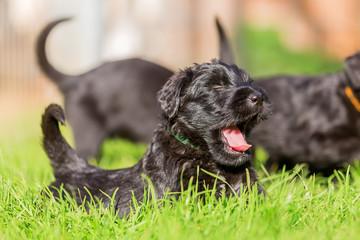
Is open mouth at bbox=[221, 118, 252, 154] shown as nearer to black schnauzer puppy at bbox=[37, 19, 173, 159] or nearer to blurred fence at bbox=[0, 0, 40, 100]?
black schnauzer puppy at bbox=[37, 19, 173, 159]

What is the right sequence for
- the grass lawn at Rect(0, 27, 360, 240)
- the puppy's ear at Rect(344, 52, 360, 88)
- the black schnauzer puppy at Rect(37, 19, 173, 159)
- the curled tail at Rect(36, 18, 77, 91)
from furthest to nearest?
the curled tail at Rect(36, 18, 77, 91)
the black schnauzer puppy at Rect(37, 19, 173, 159)
the puppy's ear at Rect(344, 52, 360, 88)
the grass lawn at Rect(0, 27, 360, 240)

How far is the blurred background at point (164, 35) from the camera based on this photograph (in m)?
7.43

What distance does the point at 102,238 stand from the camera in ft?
7.31

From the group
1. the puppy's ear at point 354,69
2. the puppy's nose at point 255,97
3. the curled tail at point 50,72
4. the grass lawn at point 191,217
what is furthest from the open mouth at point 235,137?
the curled tail at point 50,72

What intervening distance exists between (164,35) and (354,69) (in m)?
5.07

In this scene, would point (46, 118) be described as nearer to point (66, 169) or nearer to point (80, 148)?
point (66, 169)

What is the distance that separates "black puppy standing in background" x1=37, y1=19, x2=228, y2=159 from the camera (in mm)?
4387

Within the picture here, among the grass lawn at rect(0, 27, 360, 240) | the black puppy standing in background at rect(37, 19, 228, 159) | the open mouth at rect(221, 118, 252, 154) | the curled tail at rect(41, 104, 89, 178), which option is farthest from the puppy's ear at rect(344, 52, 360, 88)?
the curled tail at rect(41, 104, 89, 178)

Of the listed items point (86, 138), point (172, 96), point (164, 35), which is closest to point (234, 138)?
point (172, 96)

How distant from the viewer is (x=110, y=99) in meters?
4.52

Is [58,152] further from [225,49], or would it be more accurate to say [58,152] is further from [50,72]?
[225,49]

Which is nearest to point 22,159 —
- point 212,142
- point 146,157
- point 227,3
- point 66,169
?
point 66,169

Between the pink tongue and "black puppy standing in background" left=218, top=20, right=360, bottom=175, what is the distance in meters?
1.41

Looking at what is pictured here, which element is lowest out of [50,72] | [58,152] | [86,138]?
[86,138]
